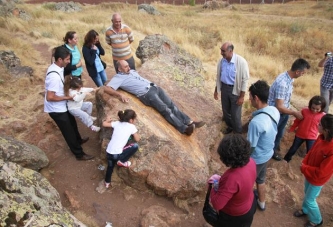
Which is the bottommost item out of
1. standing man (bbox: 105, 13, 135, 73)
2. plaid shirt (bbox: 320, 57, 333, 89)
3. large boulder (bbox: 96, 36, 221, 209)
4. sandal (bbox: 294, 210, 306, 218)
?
sandal (bbox: 294, 210, 306, 218)

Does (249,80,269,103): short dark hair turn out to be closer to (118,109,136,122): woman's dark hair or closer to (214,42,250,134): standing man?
(214,42,250,134): standing man

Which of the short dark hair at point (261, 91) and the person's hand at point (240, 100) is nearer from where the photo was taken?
the short dark hair at point (261, 91)

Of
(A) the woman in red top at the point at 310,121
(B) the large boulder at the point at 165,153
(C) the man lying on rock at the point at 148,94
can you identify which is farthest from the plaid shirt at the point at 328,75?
(C) the man lying on rock at the point at 148,94

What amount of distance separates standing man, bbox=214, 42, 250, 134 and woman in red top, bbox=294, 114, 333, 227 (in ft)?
5.91

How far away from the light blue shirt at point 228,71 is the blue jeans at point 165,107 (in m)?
1.17

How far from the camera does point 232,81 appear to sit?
5289 mm

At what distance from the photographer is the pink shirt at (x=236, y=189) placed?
2703 mm

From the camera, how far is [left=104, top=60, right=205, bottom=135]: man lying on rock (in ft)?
15.2

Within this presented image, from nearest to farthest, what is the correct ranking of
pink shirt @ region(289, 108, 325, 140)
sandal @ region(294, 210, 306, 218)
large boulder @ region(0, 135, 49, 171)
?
1. large boulder @ region(0, 135, 49, 171)
2. sandal @ region(294, 210, 306, 218)
3. pink shirt @ region(289, 108, 325, 140)

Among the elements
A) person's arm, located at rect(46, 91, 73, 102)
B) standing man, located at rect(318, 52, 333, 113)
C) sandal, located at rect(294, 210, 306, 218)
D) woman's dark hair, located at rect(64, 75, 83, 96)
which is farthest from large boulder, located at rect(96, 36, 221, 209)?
standing man, located at rect(318, 52, 333, 113)

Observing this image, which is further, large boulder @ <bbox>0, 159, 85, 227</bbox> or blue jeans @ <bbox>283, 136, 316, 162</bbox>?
blue jeans @ <bbox>283, 136, 316, 162</bbox>

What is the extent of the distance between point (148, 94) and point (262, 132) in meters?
2.00

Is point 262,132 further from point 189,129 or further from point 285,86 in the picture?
point 285,86

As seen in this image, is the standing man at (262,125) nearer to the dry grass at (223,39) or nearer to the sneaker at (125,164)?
the sneaker at (125,164)
